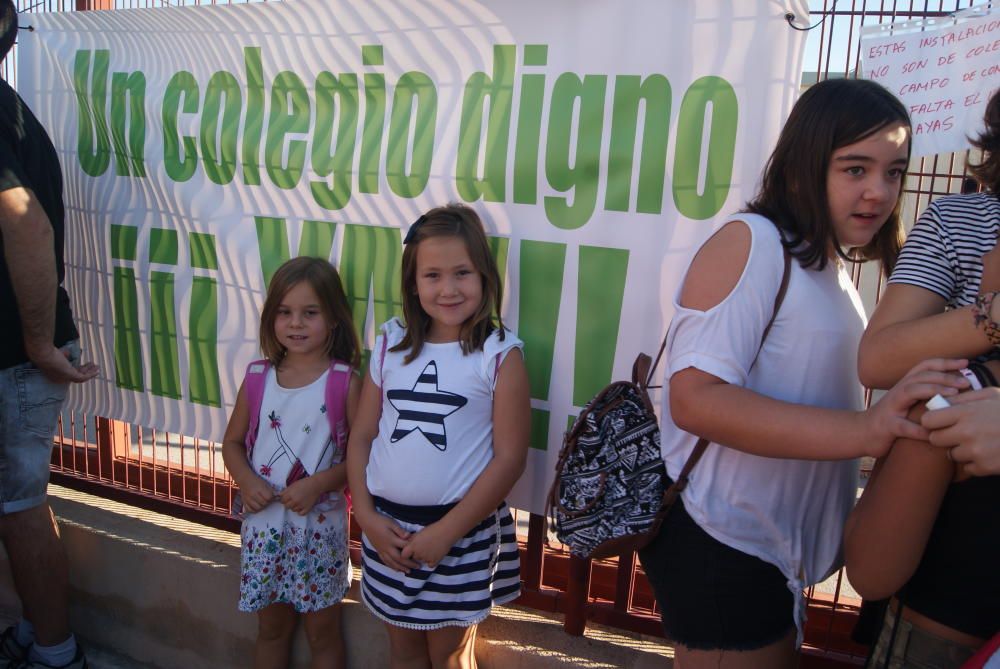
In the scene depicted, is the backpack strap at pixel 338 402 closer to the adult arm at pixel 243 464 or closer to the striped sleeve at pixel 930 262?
the adult arm at pixel 243 464

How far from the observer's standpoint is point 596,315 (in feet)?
7.46

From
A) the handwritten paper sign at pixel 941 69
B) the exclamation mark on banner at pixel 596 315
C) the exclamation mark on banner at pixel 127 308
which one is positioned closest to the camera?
the handwritten paper sign at pixel 941 69

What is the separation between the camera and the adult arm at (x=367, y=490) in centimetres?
206

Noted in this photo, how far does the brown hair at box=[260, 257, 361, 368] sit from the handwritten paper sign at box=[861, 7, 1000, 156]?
1681mm

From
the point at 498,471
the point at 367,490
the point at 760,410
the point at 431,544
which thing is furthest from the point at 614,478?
the point at 367,490

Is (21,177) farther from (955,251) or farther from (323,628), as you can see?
(955,251)

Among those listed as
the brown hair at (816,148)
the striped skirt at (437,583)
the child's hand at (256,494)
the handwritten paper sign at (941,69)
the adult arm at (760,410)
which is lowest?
the striped skirt at (437,583)

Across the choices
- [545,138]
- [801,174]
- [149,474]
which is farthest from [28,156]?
[801,174]

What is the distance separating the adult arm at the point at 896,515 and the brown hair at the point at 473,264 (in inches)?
44.4

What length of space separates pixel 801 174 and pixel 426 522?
129 centimetres

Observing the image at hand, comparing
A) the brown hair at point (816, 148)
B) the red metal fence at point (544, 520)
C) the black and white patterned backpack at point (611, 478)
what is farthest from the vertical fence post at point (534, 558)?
the brown hair at point (816, 148)

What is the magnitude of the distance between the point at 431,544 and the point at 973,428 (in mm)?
1332

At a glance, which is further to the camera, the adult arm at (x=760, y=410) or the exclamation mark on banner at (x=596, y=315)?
the exclamation mark on banner at (x=596, y=315)

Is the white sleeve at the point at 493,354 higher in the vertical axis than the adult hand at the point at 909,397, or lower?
lower
